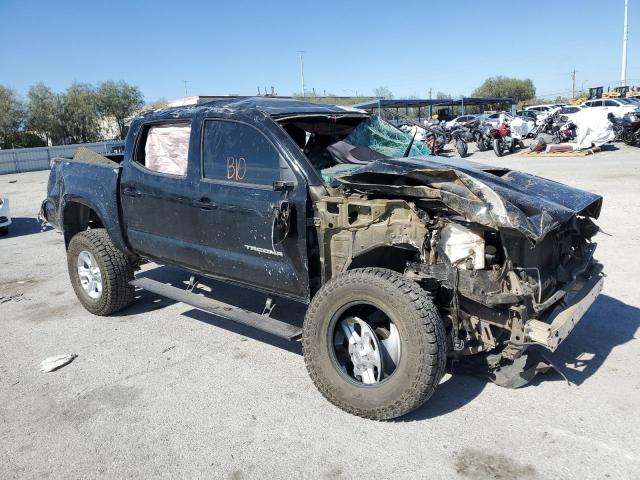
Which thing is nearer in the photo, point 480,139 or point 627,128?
point 627,128

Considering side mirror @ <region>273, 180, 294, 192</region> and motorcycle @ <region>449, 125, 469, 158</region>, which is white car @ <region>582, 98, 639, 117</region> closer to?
motorcycle @ <region>449, 125, 469, 158</region>

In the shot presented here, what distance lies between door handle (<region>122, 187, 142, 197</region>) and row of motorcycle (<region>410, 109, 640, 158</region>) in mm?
14167

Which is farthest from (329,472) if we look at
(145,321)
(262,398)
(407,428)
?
(145,321)

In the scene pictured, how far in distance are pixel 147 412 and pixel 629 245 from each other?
19.8 feet

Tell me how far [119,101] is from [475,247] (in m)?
58.7

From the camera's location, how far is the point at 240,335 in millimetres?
4816

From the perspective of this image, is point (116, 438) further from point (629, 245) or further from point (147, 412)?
point (629, 245)

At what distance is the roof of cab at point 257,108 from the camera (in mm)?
4191

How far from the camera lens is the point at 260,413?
3.49m

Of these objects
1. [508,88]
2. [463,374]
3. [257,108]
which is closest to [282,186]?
[257,108]

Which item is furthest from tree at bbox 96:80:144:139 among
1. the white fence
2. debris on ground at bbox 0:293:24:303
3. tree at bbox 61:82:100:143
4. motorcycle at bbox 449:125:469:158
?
debris on ground at bbox 0:293:24:303

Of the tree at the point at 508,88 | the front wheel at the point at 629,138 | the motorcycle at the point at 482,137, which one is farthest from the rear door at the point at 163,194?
the tree at the point at 508,88

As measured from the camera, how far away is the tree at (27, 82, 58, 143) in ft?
160

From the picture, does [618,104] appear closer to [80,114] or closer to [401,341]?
[401,341]
